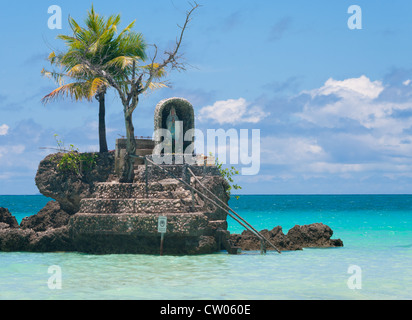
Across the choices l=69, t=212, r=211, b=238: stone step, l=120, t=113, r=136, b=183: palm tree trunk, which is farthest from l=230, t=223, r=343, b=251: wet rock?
l=120, t=113, r=136, b=183: palm tree trunk

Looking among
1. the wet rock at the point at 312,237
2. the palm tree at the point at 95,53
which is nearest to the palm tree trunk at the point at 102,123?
the palm tree at the point at 95,53

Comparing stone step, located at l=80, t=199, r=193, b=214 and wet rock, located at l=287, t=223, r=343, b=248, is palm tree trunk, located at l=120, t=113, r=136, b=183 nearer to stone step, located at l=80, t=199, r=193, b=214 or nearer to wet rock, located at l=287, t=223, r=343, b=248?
stone step, located at l=80, t=199, r=193, b=214

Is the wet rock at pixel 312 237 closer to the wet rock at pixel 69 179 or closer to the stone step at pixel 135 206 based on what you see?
the stone step at pixel 135 206

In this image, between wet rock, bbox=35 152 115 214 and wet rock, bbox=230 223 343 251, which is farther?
wet rock, bbox=35 152 115 214

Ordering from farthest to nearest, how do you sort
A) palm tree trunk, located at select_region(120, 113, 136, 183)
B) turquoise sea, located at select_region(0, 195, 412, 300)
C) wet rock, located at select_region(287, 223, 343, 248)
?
A: wet rock, located at select_region(287, 223, 343, 248), palm tree trunk, located at select_region(120, 113, 136, 183), turquoise sea, located at select_region(0, 195, 412, 300)

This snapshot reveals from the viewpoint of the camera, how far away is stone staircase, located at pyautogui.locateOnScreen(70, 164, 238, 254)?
18.8 m

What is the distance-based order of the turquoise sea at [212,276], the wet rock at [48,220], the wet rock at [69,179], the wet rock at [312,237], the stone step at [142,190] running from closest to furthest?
the turquoise sea at [212,276] → the stone step at [142,190] → the wet rock at [312,237] → the wet rock at [69,179] → the wet rock at [48,220]

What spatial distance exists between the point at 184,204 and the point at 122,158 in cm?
361

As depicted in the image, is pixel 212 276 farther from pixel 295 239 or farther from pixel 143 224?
pixel 295 239

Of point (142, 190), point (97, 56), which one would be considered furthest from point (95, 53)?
point (142, 190)

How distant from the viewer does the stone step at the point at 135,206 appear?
746 inches

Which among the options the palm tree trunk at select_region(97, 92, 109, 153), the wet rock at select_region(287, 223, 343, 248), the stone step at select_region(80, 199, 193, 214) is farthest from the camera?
the palm tree trunk at select_region(97, 92, 109, 153)

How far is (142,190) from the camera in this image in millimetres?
19750
